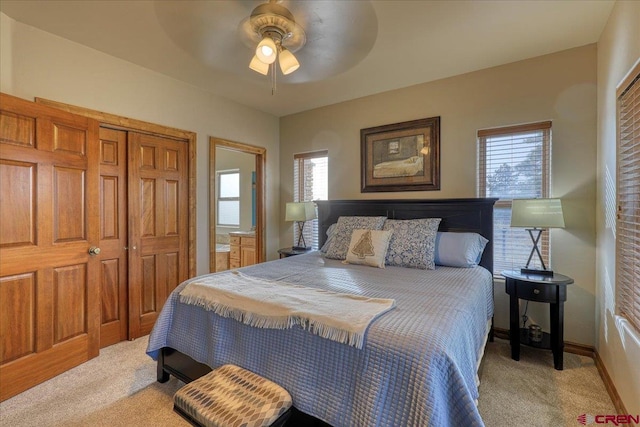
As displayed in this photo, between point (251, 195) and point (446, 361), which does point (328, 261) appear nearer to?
point (446, 361)

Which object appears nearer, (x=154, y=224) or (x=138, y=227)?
(x=138, y=227)

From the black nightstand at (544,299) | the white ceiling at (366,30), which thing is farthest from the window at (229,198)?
the black nightstand at (544,299)

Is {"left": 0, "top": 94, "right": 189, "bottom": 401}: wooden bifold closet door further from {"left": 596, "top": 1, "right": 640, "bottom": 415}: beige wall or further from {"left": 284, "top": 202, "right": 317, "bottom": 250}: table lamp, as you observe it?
{"left": 596, "top": 1, "right": 640, "bottom": 415}: beige wall

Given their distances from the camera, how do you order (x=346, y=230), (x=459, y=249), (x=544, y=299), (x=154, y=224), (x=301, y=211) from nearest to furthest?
(x=544, y=299) < (x=459, y=249) < (x=154, y=224) < (x=346, y=230) < (x=301, y=211)

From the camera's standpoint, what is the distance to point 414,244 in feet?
9.18

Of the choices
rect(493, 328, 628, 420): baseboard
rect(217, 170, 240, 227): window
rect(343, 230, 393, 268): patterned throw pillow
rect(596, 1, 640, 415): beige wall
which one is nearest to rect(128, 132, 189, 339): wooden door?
rect(343, 230, 393, 268): patterned throw pillow

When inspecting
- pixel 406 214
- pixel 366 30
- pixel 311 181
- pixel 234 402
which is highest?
pixel 366 30

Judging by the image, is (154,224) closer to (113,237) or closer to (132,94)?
(113,237)

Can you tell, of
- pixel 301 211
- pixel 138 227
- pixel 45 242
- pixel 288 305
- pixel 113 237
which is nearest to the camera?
pixel 288 305

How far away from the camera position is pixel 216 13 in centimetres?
212

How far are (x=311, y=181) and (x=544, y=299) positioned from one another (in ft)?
9.81

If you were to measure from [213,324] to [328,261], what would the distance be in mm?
1434

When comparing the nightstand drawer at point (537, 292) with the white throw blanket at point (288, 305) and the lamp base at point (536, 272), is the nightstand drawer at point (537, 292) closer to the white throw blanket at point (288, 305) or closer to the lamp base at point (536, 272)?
the lamp base at point (536, 272)

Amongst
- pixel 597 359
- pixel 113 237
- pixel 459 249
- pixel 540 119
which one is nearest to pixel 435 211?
pixel 459 249
